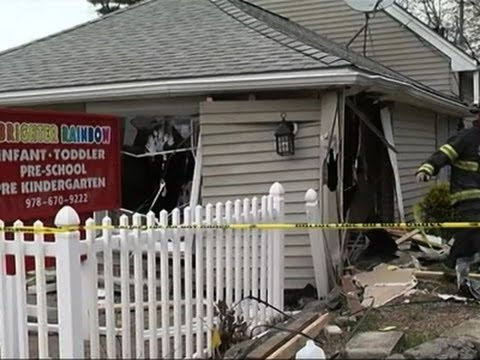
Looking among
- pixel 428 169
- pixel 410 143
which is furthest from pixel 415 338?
pixel 410 143

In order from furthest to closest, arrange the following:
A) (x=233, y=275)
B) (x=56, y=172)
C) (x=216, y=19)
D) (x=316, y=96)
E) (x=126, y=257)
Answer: (x=216, y=19) → (x=316, y=96) → (x=56, y=172) → (x=233, y=275) → (x=126, y=257)

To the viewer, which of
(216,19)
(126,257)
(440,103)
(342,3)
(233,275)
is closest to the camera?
(126,257)

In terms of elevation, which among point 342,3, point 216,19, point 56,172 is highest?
point 342,3

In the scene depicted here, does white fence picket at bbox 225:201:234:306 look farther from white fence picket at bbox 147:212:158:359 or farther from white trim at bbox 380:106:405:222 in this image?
white trim at bbox 380:106:405:222

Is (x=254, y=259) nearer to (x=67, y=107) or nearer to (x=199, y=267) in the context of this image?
(x=199, y=267)

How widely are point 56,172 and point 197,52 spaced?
159 inches

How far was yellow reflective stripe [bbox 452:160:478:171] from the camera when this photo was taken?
732cm

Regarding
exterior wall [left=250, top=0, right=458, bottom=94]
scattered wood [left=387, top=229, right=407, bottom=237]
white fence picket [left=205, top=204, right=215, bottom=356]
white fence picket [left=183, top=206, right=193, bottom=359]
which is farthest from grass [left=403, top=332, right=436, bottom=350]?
exterior wall [left=250, top=0, right=458, bottom=94]

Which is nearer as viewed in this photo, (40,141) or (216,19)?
(40,141)

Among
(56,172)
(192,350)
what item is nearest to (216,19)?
(56,172)

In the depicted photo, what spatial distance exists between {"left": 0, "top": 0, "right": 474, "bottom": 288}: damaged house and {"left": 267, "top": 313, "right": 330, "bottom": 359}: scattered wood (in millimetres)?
2225

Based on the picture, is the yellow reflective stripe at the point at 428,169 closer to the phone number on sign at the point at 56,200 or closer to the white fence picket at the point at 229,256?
the white fence picket at the point at 229,256

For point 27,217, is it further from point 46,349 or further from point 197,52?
point 197,52

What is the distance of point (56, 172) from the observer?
241 inches
